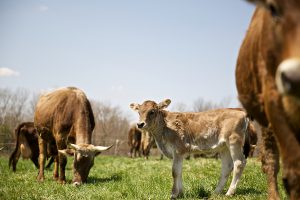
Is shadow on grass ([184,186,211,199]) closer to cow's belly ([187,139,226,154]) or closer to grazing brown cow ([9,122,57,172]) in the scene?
cow's belly ([187,139,226,154])

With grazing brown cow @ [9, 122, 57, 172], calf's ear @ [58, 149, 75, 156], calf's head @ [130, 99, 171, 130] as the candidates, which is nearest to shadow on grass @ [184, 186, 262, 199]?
calf's head @ [130, 99, 171, 130]

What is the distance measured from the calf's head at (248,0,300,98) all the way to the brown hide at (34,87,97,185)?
7428 millimetres

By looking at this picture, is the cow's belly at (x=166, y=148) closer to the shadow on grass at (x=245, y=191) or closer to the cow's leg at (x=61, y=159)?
the shadow on grass at (x=245, y=191)

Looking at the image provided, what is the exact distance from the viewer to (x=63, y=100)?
11.8 m

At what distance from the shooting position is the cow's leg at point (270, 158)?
173 inches

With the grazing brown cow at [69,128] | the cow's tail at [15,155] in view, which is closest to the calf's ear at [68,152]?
the grazing brown cow at [69,128]

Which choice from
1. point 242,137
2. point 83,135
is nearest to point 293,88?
point 242,137

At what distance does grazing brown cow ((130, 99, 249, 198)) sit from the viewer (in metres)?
8.02

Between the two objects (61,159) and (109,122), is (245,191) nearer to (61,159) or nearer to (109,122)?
(61,159)

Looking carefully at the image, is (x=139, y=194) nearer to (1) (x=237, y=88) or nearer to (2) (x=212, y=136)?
(2) (x=212, y=136)

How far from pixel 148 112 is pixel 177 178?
2026 mm

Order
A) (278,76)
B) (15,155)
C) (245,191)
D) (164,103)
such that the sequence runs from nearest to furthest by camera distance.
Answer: (278,76) < (245,191) < (164,103) < (15,155)

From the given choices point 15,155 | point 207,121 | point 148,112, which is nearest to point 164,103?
point 148,112

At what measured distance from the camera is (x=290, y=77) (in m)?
2.04
